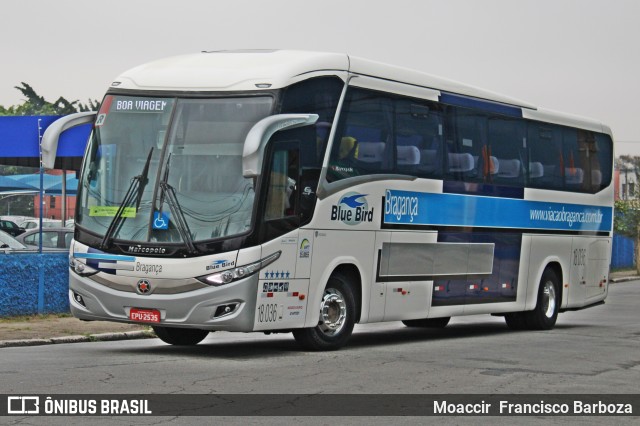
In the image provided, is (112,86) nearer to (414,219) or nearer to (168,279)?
(168,279)

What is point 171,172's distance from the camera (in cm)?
1453

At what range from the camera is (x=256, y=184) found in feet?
47.2

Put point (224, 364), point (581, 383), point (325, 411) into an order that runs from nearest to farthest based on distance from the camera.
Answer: point (325, 411)
point (581, 383)
point (224, 364)

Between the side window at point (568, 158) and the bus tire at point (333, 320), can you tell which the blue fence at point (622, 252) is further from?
the bus tire at point (333, 320)

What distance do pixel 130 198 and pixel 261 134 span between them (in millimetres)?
1847

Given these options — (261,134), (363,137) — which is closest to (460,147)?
(363,137)

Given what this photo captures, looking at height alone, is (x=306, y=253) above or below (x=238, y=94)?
below

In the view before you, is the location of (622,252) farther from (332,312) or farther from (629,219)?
(332,312)

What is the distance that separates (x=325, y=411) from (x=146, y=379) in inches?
96.2

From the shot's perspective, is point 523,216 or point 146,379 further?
point 523,216

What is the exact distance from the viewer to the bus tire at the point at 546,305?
2170 cm

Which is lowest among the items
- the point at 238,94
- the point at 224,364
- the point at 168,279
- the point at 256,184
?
the point at 224,364
